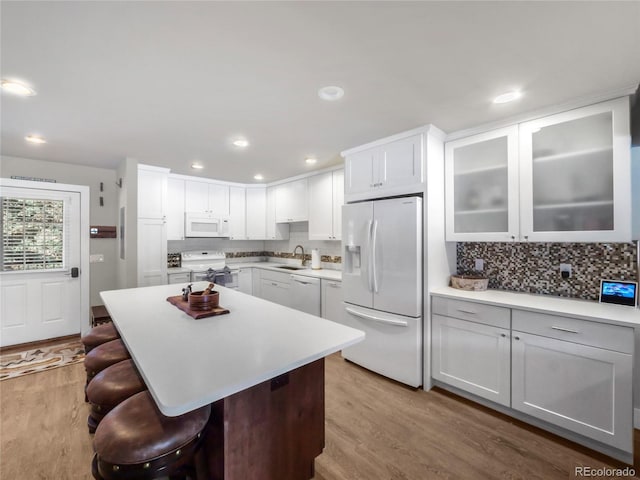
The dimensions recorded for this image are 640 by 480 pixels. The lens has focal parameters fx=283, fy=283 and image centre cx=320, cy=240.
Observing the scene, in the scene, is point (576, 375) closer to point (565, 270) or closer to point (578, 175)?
point (565, 270)

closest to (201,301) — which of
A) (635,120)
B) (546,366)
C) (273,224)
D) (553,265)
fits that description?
(546,366)

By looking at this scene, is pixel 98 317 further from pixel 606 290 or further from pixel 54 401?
pixel 606 290

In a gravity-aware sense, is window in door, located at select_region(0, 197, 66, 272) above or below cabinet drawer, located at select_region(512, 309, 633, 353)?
above

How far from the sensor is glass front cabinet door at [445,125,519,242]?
233 centimetres

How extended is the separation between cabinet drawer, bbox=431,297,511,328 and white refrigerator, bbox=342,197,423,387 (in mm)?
175

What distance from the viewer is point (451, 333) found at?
2.42m

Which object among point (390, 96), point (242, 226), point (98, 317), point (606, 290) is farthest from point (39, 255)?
point (606, 290)

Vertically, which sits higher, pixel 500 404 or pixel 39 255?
pixel 39 255

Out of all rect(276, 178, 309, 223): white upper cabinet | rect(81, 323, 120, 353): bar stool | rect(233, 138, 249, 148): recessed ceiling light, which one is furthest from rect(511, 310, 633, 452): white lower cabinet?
rect(276, 178, 309, 223): white upper cabinet

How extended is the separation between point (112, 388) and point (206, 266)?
3312mm

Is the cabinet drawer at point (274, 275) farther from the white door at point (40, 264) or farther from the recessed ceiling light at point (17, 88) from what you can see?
the recessed ceiling light at point (17, 88)

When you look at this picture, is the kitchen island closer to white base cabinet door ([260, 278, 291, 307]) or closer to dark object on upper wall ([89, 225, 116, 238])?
white base cabinet door ([260, 278, 291, 307])

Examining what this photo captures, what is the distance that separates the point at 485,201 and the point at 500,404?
5.40ft

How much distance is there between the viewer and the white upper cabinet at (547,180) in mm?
1914
